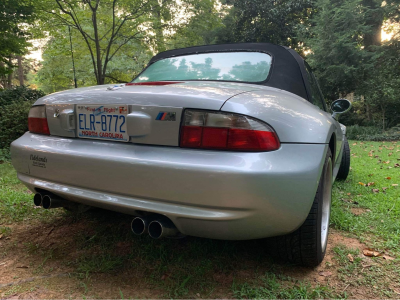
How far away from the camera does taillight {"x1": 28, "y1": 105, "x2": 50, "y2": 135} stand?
1915mm

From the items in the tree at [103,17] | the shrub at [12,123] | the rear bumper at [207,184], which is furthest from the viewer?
the tree at [103,17]

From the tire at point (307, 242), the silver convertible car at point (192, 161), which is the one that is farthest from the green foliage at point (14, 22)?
the tire at point (307, 242)

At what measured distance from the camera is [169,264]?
1845 millimetres

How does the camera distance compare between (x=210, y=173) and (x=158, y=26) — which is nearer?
(x=210, y=173)

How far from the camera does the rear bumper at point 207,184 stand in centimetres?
131

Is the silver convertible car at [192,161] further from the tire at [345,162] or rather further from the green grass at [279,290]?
the tire at [345,162]

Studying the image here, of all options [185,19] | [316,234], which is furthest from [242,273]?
[185,19]

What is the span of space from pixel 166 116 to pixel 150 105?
11 centimetres

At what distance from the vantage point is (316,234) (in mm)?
1689

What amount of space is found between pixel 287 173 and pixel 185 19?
981cm

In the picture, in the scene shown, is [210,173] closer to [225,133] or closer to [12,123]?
[225,133]

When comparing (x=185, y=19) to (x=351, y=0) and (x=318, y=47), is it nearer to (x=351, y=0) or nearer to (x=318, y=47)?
(x=318, y=47)

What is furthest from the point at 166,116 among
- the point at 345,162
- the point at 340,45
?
the point at 340,45

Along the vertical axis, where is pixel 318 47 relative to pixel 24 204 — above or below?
above
